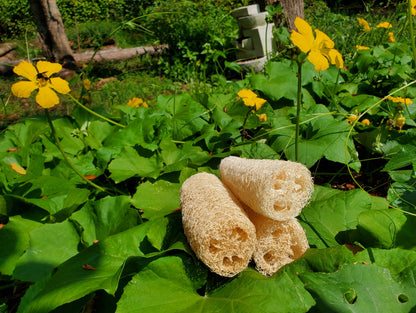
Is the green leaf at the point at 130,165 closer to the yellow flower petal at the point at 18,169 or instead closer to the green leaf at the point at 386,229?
the yellow flower petal at the point at 18,169

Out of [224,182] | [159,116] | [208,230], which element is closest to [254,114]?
[159,116]

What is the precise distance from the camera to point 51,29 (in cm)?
552

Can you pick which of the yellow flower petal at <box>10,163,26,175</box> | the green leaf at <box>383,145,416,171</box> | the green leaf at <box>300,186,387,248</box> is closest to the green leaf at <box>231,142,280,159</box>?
the green leaf at <box>300,186,387,248</box>

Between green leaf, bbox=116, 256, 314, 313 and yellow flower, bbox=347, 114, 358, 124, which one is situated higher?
yellow flower, bbox=347, 114, 358, 124

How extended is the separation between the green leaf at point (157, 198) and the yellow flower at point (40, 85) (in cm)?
53

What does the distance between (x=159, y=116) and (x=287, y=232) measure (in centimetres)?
130

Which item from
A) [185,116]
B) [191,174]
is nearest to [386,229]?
[191,174]

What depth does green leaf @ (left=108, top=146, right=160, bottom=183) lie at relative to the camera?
1634 mm

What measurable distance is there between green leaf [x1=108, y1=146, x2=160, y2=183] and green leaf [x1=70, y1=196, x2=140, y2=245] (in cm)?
25

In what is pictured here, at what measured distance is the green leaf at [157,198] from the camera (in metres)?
1.36

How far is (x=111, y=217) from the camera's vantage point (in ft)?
4.42

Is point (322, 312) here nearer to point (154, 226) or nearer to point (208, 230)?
point (208, 230)

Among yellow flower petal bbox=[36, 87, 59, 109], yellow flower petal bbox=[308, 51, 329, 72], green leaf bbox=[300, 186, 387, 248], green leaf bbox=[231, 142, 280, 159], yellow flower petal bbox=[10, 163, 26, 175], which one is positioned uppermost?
yellow flower petal bbox=[36, 87, 59, 109]

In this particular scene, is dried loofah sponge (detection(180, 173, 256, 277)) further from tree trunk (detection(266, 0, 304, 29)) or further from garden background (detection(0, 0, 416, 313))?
tree trunk (detection(266, 0, 304, 29))
